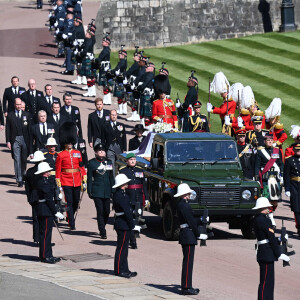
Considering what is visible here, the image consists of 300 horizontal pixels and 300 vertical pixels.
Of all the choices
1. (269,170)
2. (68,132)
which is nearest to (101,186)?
(68,132)

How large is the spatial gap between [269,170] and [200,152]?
220 centimetres

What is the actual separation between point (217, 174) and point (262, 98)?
53.0 feet

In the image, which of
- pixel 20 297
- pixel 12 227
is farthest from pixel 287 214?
pixel 20 297

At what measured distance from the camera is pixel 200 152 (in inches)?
960

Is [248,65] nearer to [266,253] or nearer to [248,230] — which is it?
[248,230]

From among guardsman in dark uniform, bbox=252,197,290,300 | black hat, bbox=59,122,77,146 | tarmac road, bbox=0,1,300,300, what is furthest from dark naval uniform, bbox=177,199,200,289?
black hat, bbox=59,122,77,146

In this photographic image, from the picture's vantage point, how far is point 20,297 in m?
17.5

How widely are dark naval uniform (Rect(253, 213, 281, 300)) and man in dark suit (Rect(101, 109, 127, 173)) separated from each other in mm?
10576

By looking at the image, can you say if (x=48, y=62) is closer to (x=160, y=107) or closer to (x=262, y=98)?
(x=262, y=98)

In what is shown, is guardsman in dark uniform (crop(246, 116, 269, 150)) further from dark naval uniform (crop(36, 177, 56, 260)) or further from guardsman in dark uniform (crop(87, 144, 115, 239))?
dark naval uniform (crop(36, 177, 56, 260))

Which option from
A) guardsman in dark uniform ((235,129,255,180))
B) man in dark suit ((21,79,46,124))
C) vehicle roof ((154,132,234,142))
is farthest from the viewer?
A: man in dark suit ((21,79,46,124))

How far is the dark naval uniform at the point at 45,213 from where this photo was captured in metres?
20.7

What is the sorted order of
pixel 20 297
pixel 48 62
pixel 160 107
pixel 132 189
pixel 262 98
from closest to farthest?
pixel 20 297 < pixel 132 189 < pixel 160 107 < pixel 262 98 < pixel 48 62

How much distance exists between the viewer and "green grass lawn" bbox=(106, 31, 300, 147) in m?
39.8
